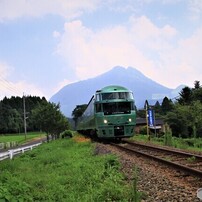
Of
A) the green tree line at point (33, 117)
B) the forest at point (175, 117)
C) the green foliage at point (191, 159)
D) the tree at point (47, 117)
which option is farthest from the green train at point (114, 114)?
the green tree line at point (33, 117)

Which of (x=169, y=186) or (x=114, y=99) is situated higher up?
(x=114, y=99)

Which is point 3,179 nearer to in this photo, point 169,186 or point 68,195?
point 68,195

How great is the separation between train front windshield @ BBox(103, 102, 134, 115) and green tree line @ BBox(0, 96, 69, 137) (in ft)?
91.3

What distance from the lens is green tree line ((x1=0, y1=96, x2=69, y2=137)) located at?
176ft

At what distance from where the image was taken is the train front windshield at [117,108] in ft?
85.7

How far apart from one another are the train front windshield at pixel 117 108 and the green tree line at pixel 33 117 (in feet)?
91.3

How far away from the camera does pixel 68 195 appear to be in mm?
7867

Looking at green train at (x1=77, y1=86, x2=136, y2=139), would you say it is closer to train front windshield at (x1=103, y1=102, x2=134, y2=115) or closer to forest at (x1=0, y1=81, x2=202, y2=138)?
train front windshield at (x1=103, y1=102, x2=134, y2=115)

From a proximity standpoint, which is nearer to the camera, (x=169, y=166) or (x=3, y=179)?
(x=3, y=179)

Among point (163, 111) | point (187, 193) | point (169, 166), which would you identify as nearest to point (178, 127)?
point (163, 111)

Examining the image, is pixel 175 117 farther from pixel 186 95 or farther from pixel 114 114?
pixel 114 114

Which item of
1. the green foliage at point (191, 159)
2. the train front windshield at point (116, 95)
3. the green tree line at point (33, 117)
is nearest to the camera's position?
the green foliage at point (191, 159)

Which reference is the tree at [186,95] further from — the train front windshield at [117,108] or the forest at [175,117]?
the train front windshield at [117,108]

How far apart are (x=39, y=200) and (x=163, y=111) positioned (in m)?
102
